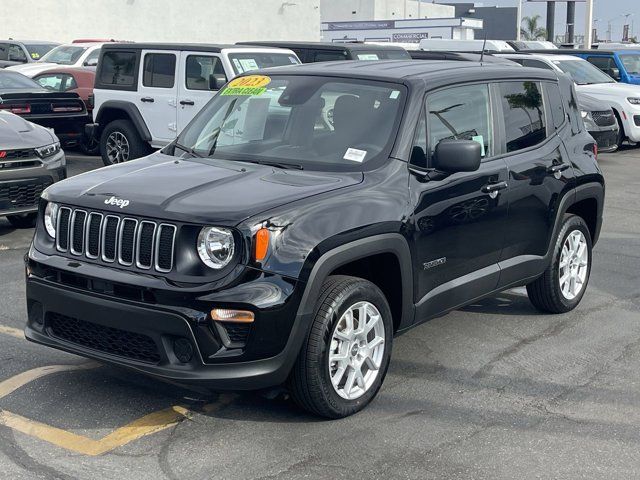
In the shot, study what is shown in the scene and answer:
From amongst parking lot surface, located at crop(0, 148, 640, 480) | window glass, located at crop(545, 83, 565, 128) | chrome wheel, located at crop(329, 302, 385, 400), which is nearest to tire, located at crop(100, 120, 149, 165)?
parking lot surface, located at crop(0, 148, 640, 480)

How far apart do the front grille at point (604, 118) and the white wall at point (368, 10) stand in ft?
200

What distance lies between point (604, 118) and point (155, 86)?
740 centimetres

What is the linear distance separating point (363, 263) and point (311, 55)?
1159cm

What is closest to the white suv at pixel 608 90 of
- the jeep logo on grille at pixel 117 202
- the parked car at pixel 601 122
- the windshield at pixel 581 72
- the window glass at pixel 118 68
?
the windshield at pixel 581 72

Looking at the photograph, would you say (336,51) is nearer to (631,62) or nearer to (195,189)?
(631,62)

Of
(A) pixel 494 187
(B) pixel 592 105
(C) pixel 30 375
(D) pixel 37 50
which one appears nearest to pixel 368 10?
(D) pixel 37 50

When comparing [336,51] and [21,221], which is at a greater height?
[336,51]

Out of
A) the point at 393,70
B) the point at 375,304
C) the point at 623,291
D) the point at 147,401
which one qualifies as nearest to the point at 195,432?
the point at 147,401

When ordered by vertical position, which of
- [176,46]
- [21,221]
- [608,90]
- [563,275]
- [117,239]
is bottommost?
[21,221]

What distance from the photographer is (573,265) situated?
6.91m

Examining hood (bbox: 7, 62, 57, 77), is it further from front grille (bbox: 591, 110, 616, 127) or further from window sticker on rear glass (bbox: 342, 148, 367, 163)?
window sticker on rear glass (bbox: 342, 148, 367, 163)

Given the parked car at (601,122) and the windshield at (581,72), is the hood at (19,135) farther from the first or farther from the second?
the windshield at (581,72)

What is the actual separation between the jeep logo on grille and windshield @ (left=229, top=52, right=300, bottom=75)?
27.8ft

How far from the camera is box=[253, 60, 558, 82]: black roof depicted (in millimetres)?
5688
